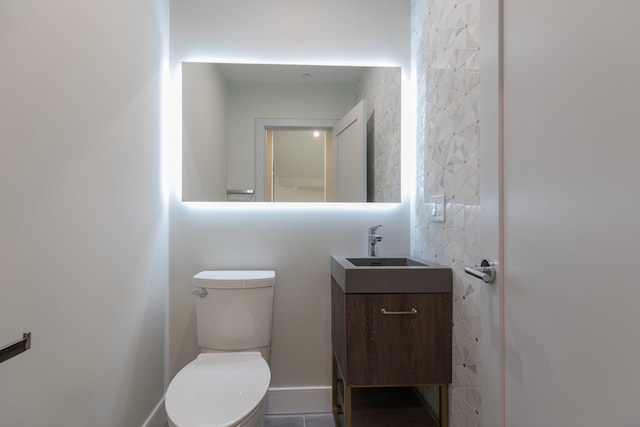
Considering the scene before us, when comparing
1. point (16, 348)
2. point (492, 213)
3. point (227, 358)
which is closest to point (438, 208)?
point (492, 213)

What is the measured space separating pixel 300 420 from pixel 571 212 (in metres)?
1.77

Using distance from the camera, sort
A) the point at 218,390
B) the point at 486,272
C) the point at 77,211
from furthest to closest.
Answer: the point at 218,390 → the point at 77,211 → the point at 486,272

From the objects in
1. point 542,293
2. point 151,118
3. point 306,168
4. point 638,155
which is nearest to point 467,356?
point 542,293

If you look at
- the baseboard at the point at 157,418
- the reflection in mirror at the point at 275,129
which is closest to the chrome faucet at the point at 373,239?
the reflection in mirror at the point at 275,129

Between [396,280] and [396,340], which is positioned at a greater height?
[396,280]

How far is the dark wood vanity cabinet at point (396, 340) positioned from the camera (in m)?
1.40

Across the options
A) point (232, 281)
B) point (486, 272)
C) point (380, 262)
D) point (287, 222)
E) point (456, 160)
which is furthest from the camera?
point (287, 222)

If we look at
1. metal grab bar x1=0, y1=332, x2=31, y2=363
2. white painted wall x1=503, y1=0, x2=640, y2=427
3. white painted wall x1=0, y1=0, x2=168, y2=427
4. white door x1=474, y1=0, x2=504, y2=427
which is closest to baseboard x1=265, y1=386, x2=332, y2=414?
white painted wall x1=0, y1=0, x2=168, y2=427

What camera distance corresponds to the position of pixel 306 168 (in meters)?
2.04

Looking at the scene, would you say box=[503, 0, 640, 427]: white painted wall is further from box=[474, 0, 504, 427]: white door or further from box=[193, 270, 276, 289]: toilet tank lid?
box=[193, 270, 276, 289]: toilet tank lid

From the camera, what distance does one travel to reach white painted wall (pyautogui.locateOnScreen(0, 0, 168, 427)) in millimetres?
872

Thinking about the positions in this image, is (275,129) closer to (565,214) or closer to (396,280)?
(396,280)

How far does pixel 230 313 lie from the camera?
1.70 metres

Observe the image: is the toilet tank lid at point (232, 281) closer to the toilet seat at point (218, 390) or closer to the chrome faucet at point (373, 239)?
the toilet seat at point (218, 390)
